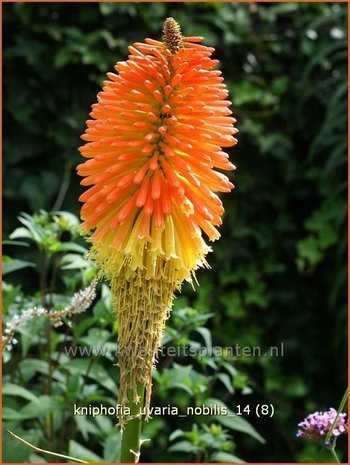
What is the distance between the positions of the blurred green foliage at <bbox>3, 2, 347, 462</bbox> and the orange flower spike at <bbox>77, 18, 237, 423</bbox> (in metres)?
1.68

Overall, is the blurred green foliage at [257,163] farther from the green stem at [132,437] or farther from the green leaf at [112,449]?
the green stem at [132,437]

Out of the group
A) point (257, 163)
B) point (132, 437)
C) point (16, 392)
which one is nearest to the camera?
point (132, 437)

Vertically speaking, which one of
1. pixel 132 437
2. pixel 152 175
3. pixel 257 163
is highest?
pixel 257 163

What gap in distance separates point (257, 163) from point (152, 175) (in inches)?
81.3

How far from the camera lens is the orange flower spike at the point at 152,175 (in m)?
1.31

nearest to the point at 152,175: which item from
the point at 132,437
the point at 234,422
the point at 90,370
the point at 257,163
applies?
the point at 132,437

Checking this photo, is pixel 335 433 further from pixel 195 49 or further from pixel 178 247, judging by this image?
pixel 195 49

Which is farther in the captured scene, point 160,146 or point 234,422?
point 234,422

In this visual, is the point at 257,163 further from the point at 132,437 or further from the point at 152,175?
the point at 132,437

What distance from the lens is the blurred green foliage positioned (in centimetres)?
311

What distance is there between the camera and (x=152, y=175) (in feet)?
4.50

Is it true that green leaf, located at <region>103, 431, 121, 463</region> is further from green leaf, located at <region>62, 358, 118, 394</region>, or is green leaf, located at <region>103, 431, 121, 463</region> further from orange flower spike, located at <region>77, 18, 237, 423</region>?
orange flower spike, located at <region>77, 18, 237, 423</region>

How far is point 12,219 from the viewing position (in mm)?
3037

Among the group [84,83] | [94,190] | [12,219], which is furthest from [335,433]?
[84,83]
